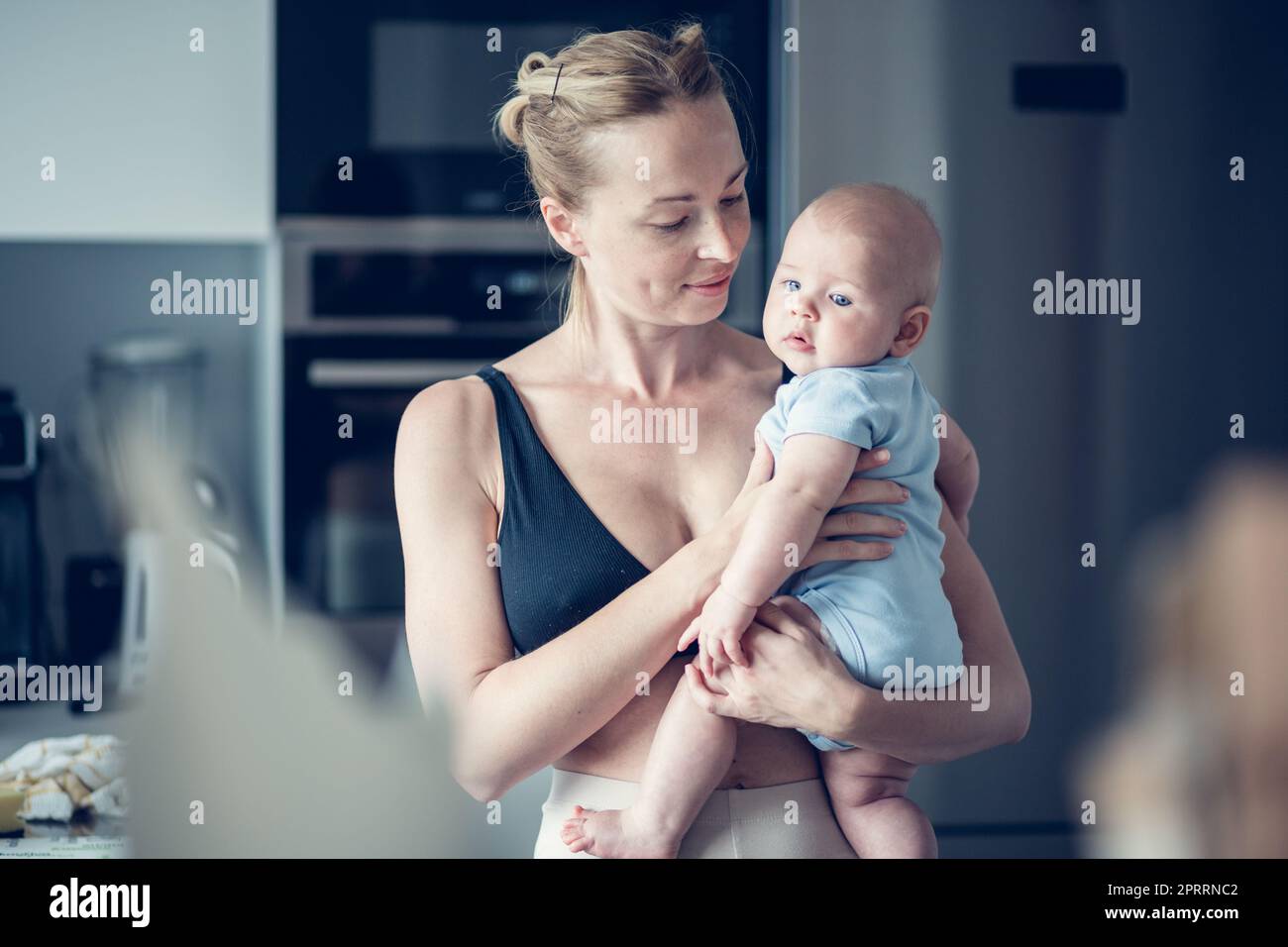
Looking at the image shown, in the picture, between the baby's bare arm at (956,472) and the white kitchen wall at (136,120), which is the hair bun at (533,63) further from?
the baby's bare arm at (956,472)

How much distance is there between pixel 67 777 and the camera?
1431 millimetres

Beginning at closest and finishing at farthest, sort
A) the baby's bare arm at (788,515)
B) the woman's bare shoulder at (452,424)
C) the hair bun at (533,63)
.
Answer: the baby's bare arm at (788,515), the woman's bare shoulder at (452,424), the hair bun at (533,63)

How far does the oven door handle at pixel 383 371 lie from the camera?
4.94 feet

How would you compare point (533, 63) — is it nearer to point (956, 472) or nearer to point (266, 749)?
point (956, 472)

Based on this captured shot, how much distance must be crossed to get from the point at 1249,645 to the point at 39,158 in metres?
1.75

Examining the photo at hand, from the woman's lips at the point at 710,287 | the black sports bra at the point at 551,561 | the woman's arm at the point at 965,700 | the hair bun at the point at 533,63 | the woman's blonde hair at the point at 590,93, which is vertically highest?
the hair bun at the point at 533,63

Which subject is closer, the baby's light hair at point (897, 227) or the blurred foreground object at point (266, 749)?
the baby's light hair at point (897, 227)

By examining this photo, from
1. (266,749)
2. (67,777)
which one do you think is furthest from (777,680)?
(67,777)

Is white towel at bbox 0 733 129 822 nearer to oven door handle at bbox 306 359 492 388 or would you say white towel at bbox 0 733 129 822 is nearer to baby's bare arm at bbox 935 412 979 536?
oven door handle at bbox 306 359 492 388

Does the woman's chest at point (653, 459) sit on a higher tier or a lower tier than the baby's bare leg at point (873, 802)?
higher

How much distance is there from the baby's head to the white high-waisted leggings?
44cm

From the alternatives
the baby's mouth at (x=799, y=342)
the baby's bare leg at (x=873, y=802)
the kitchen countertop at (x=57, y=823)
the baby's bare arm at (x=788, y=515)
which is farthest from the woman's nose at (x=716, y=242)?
the kitchen countertop at (x=57, y=823)

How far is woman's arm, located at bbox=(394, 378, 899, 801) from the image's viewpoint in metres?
1.12
